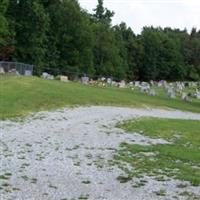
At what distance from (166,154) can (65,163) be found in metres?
4.14

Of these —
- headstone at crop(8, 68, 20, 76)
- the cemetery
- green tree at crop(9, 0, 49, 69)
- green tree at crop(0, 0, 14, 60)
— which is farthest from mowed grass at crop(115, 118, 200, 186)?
green tree at crop(9, 0, 49, 69)

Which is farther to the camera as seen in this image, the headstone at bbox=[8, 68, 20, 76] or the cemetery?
the headstone at bbox=[8, 68, 20, 76]

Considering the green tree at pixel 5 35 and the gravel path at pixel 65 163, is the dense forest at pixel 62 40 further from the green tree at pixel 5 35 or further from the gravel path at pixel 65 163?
the gravel path at pixel 65 163

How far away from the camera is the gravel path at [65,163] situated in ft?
44.5

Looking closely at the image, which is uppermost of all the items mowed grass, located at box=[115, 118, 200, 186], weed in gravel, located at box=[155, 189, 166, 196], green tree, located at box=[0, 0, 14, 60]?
green tree, located at box=[0, 0, 14, 60]

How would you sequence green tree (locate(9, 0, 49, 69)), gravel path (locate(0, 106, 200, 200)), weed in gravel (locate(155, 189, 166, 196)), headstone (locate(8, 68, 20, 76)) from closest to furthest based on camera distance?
gravel path (locate(0, 106, 200, 200))
weed in gravel (locate(155, 189, 166, 196))
headstone (locate(8, 68, 20, 76))
green tree (locate(9, 0, 49, 69))

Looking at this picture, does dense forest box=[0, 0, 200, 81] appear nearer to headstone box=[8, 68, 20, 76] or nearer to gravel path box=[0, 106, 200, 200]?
headstone box=[8, 68, 20, 76]

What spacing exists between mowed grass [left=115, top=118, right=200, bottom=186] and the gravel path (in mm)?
606

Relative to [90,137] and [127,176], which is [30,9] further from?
[127,176]

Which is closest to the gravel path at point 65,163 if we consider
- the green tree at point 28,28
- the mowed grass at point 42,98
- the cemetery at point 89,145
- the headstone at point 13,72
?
the cemetery at point 89,145

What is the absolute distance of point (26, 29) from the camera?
8300 cm

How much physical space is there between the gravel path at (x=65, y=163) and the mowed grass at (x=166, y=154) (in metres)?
0.61

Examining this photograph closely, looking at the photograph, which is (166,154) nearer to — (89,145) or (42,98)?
(89,145)

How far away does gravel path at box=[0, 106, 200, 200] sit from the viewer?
13555mm
